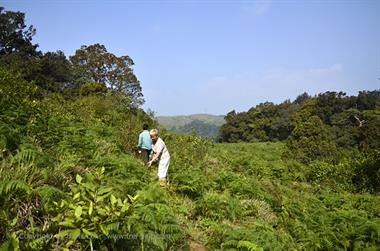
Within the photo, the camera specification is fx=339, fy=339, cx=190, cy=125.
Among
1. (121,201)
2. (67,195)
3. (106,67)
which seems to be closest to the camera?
(67,195)

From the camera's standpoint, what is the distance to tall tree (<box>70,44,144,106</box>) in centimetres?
4812

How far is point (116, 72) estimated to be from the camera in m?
49.1

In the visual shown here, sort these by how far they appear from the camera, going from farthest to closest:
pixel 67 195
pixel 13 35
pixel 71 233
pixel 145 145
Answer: pixel 13 35 < pixel 145 145 < pixel 67 195 < pixel 71 233

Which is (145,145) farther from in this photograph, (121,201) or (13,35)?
(13,35)

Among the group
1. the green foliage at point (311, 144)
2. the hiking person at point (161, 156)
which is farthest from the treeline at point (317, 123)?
the hiking person at point (161, 156)

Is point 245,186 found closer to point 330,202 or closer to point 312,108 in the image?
point 330,202

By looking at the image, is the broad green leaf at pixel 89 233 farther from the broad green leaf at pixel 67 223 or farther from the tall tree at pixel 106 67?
the tall tree at pixel 106 67

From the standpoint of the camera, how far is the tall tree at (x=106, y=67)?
158 ft

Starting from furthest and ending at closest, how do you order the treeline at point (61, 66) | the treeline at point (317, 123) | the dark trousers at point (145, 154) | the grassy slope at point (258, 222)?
the treeline at point (317, 123) → the treeline at point (61, 66) → the dark trousers at point (145, 154) → the grassy slope at point (258, 222)

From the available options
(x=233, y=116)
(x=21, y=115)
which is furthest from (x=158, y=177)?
(x=233, y=116)

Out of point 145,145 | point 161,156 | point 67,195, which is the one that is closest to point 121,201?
point 67,195

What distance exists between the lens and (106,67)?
48.8m

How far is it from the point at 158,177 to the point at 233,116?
6780 cm

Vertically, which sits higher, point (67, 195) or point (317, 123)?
point (317, 123)
